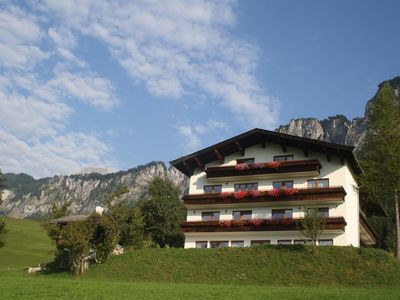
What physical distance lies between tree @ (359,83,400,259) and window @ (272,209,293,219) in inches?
252

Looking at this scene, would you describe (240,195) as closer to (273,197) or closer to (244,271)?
(273,197)

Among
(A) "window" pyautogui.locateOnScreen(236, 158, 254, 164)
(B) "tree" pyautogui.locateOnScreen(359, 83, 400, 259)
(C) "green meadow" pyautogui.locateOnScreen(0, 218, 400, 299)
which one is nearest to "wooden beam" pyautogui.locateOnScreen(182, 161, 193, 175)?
(A) "window" pyautogui.locateOnScreen(236, 158, 254, 164)

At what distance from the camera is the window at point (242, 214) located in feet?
147

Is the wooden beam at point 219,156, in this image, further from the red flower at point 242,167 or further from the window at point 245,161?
the red flower at point 242,167

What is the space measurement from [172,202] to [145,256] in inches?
1111

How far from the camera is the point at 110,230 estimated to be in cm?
3934

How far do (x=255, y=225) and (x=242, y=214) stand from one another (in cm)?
242

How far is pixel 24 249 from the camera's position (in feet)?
230

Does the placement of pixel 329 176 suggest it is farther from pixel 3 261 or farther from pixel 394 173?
pixel 3 261

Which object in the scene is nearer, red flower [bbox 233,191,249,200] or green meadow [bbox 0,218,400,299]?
green meadow [bbox 0,218,400,299]

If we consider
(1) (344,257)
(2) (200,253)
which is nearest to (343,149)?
(1) (344,257)

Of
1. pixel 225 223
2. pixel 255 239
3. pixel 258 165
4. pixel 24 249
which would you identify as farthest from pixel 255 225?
pixel 24 249

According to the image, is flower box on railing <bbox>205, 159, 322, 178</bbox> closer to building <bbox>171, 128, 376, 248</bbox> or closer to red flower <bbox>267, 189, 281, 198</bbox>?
building <bbox>171, 128, 376, 248</bbox>

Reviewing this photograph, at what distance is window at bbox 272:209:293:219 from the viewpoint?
43.2 meters
